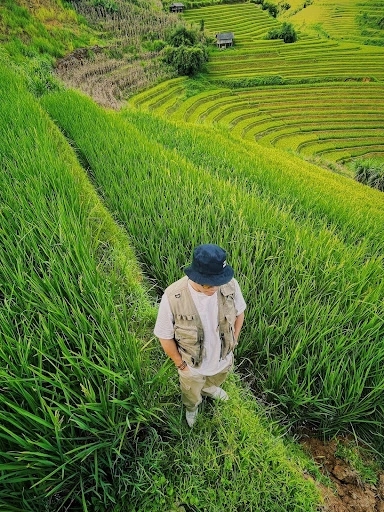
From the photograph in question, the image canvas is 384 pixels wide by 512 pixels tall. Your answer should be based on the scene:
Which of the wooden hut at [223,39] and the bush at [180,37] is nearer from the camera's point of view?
the bush at [180,37]

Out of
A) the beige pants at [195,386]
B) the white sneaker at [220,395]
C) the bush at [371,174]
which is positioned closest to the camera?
the beige pants at [195,386]

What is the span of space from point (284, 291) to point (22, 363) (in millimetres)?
1561

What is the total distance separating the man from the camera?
4.11 ft

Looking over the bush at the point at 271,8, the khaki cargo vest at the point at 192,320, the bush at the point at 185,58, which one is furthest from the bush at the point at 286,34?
the khaki cargo vest at the point at 192,320

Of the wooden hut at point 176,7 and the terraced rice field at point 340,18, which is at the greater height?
the wooden hut at point 176,7

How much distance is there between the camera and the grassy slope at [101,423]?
121 cm

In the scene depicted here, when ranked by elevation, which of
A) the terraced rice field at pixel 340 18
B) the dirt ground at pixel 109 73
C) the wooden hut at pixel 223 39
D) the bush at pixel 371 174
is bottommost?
the bush at pixel 371 174

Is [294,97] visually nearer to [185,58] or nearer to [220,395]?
[185,58]

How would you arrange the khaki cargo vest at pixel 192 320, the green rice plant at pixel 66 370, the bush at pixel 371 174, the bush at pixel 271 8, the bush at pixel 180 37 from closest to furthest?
the green rice plant at pixel 66 370 < the khaki cargo vest at pixel 192 320 < the bush at pixel 371 174 < the bush at pixel 180 37 < the bush at pixel 271 8

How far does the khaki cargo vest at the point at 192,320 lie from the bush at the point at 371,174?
1663 centimetres

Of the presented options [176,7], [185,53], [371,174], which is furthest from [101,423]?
[176,7]

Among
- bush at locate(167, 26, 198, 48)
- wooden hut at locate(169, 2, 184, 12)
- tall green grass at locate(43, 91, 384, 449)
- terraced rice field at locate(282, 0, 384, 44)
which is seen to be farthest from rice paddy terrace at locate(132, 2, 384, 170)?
tall green grass at locate(43, 91, 384, 449)

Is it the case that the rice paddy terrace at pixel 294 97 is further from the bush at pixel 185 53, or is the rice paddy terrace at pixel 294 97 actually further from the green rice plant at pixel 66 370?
the green rice plant at pixel 66 370

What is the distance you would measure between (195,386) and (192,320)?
37 cm
